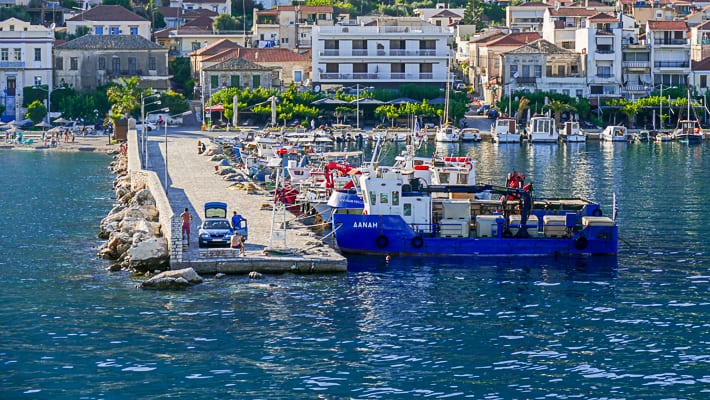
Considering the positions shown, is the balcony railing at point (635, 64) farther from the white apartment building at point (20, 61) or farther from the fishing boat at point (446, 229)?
the fishing boat at point (446, 229)

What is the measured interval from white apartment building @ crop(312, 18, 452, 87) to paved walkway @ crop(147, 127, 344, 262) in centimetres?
3177

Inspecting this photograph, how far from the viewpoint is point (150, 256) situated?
4672 centimetres

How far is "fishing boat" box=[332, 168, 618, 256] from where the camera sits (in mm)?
51312

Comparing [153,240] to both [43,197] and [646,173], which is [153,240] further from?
[646,173]

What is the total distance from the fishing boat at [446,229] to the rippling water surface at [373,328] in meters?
0.87

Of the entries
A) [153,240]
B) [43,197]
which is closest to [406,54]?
[43,197]

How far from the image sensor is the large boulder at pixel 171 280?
145 feet

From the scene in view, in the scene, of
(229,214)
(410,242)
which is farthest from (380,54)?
(410,242)

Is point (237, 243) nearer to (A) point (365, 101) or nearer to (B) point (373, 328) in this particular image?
(B) point (373, 328)

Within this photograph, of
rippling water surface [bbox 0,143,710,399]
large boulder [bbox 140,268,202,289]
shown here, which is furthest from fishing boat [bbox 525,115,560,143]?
large boulder [bbox 140,268,202,289]

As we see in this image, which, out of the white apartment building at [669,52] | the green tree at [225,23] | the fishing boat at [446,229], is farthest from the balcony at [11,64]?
the fishing boat at [446,229]

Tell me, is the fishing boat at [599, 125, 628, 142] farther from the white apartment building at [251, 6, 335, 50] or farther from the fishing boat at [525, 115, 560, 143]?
the white apartment building at [251, 6, 335, 50]

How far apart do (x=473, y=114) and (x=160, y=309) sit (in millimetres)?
92115

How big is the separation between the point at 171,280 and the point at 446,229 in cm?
1215
